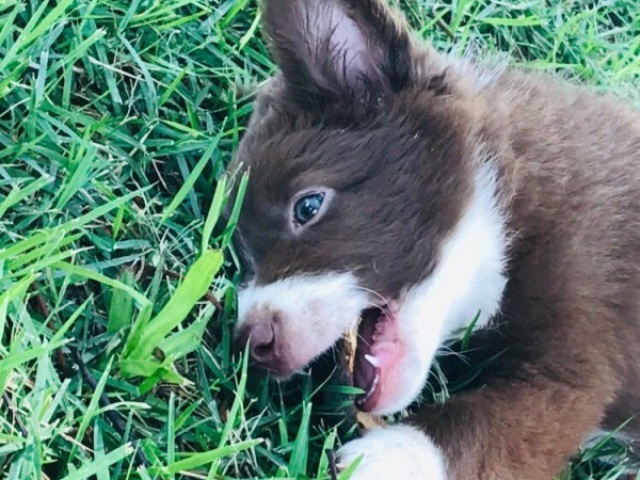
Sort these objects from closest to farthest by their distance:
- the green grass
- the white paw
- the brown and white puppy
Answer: the green grass < the white paw < the brown and white puppy

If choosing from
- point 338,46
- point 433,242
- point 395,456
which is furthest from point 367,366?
point 338,46

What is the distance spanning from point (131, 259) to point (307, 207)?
60cm

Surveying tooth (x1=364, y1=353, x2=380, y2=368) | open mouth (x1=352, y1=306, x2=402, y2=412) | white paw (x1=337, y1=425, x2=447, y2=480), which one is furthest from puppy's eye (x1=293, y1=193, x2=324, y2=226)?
white paw (x1=337, y1=425, x2=447, y2=480)

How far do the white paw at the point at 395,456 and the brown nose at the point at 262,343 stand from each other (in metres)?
0.35

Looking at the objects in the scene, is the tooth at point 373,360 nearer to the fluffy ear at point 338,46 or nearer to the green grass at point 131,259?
the green grass at point 131,259

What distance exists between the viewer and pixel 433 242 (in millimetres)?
3510

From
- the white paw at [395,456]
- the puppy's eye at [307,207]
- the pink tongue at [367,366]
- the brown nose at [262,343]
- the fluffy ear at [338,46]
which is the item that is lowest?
the white paw at [395,456]

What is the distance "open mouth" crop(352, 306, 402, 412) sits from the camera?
3.36m

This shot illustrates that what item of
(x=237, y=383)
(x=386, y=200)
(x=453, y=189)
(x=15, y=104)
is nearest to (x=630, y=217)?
(x=453, y=189)

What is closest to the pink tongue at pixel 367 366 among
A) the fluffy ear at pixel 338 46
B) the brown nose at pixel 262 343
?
the brown nose at pixel 262 343

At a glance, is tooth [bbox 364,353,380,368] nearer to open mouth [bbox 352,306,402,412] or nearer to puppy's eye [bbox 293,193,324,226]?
open mouth [bbox 352,306,402,412]

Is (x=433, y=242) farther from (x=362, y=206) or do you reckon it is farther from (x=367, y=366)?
(x=367, y=366)

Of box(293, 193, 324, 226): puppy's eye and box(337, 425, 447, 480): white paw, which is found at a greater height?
box(293, 193, 324, 226): puppy's eye

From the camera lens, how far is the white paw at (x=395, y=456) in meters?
3.18
